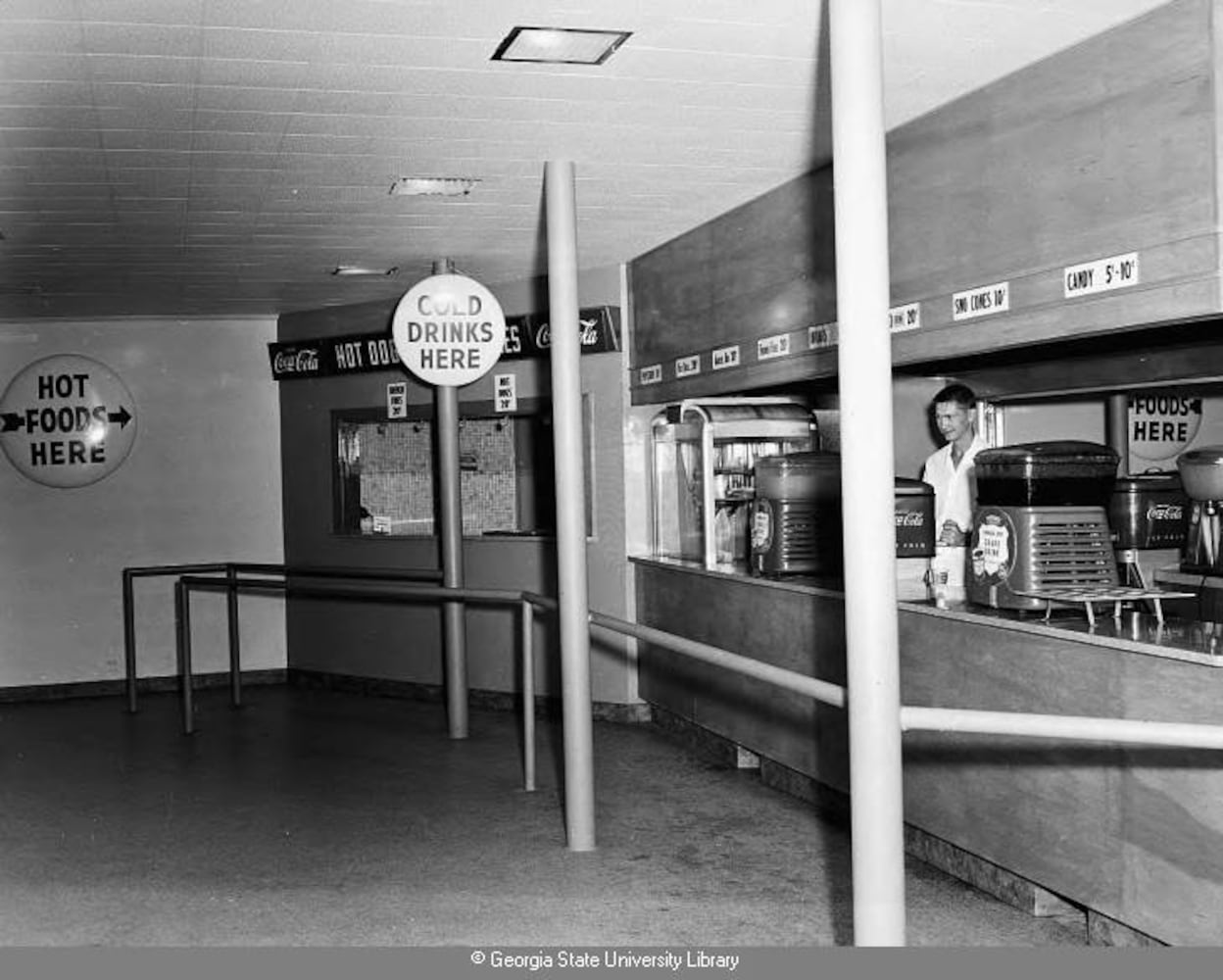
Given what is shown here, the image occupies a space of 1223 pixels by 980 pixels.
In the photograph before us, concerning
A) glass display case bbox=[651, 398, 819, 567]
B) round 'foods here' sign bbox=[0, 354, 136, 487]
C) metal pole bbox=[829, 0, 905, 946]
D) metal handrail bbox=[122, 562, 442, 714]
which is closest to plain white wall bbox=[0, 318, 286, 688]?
round 'foods here' sign bbox=[0, 354, 136, 487]

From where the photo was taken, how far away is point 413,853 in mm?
5461

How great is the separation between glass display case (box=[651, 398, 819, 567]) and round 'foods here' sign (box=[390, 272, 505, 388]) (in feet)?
3.64

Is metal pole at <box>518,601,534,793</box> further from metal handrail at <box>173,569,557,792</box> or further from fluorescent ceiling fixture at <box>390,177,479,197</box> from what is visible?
fluorescent ceiling fixture at <box>390,177,479,197</box>

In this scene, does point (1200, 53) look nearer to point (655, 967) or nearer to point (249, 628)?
point (655, 967)

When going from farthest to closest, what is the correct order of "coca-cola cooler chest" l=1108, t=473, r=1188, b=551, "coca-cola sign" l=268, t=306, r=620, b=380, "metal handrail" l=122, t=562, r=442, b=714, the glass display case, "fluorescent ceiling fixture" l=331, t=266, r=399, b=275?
1. "metal handrail" l=122, t=562, r=442, b=714
2. "coca-cola sign" l=268, t=306, r=620, b=380
3. "fluorescent ceiling fixture" l=331, t=266, r=399, b=275
4. the glass display case
5. "coca-cola cooler chest" l=1108, t=473, r=1188, b=551

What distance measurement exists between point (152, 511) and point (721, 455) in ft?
15.1

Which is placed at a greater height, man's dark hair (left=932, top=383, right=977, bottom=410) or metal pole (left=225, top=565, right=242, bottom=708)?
man's dark hair (left=932, top=383, right=977, bottom=410)

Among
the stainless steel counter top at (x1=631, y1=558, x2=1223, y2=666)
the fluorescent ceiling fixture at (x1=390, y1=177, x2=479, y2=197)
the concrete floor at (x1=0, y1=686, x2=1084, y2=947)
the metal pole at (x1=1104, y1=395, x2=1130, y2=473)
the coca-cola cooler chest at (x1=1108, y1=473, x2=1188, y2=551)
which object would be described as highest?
the fluorescent ceiling fixture at (x1=390, y1=177, x2=479, y2=197)

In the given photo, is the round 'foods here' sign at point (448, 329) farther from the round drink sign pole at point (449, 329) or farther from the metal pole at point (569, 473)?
the metal pole at point (569, 473)

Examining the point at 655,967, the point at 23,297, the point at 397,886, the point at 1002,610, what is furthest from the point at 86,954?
the point at 23,297

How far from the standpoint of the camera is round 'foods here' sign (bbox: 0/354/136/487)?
969cm

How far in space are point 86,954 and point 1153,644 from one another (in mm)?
3217

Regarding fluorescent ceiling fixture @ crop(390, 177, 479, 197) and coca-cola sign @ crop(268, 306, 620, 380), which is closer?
fluorescent ceiling fixture @ crop(390, 177, 479, 197)

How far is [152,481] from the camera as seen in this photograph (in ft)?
33.0
